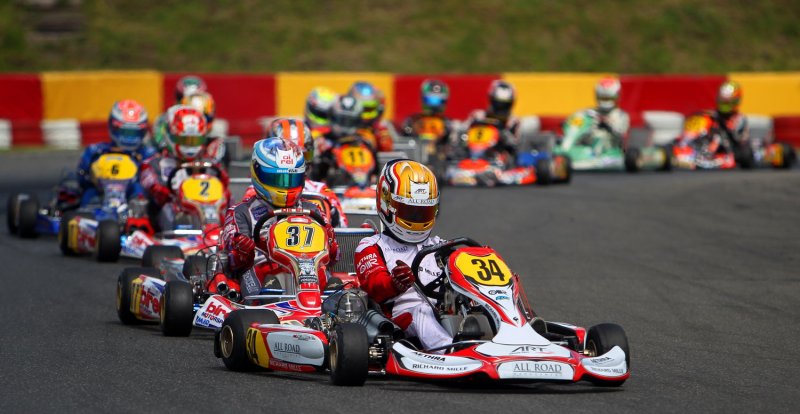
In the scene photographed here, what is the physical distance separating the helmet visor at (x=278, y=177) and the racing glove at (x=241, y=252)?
0.34m

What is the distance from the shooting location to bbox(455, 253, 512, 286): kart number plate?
6605 millimetres

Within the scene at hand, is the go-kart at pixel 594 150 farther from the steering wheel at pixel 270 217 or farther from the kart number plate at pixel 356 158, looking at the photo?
the steering wheel at pixel 270 217

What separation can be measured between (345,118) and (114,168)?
3.06m

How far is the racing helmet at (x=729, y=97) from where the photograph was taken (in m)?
19.4

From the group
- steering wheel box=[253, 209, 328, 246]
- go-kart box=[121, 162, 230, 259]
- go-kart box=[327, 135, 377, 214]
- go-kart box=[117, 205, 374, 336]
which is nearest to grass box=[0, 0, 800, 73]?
go-kart box=[327, 135, 377, 214]

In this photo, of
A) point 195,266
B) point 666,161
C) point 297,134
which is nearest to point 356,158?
point 297,134

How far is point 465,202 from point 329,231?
7372mm

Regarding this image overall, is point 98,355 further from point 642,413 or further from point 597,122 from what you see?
point 597,122

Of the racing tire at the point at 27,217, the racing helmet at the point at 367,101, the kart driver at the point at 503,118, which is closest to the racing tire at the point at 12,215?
the racing tire at the point at 27,217

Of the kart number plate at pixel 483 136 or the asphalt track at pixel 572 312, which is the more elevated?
the kart number plate at pixel 483 136

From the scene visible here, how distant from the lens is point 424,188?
7.08 m

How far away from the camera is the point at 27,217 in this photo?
1298 cm

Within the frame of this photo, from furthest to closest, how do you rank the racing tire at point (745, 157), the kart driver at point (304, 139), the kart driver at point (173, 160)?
the racing tire at point (745, 157), the kart driver at point (173, 160), the kart driver at point (304, 139)

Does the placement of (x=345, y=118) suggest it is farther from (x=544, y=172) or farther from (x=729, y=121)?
(x=729, y=121)
